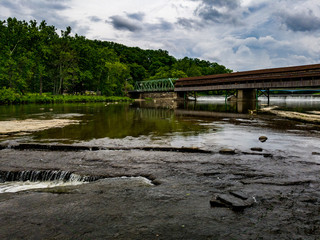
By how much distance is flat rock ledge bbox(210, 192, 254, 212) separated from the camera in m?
4.36

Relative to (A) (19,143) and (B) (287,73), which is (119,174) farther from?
(B) (287,73)

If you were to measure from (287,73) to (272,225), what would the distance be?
46.9 metres

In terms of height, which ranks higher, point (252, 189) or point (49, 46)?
point (49, 46)

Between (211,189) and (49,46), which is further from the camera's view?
(49,46)

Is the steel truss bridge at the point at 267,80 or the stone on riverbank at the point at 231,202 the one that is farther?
the steel truss bridge at the point at 267,80

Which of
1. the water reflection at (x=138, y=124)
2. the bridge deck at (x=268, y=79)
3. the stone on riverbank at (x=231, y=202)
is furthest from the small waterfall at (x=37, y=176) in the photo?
the bridge deck at (x=268, y=79)

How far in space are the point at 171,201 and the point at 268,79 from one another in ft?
157

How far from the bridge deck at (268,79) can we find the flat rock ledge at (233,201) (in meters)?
41.5

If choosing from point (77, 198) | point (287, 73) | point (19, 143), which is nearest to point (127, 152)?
point (77, 198)

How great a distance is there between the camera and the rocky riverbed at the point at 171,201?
368 cm

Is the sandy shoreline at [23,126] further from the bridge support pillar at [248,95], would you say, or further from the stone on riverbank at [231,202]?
the bridge support pillar at [248,95]

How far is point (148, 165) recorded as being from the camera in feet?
23.8

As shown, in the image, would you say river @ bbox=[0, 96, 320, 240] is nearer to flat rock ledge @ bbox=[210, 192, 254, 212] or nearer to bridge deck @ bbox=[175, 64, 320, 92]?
flat rock ledge @ bbox=[210, 192, 254, 212]

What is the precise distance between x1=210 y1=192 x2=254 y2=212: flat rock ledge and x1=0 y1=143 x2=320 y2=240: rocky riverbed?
0.7 inches
